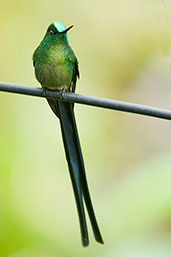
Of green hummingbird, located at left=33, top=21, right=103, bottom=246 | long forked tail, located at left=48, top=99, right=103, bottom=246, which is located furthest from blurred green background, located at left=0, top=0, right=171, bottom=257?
green hummingbird, located at left=33, top=21, right=103, bottom=246

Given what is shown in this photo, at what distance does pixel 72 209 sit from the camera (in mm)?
2551

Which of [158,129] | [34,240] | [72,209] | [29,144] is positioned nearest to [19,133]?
[29,144]

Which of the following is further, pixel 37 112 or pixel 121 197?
pixel 37 112

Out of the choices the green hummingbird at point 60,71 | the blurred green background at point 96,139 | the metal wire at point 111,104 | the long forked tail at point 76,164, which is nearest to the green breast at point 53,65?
the green hummingbird at point 60,71

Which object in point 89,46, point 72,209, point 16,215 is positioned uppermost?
point 89,46

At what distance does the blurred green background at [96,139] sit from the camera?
2.08 m

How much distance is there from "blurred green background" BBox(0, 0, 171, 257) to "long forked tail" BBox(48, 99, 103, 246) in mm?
330

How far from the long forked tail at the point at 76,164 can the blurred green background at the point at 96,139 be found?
0.33m

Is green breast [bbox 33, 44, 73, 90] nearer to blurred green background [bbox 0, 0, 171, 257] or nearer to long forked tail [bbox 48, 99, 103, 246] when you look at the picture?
long forked tail [bbox 48, 99, 103, 246]

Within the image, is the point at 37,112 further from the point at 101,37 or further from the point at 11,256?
the point at 11,256

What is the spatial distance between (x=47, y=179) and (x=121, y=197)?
65 centimetres

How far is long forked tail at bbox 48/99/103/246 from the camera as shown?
5.45 feet

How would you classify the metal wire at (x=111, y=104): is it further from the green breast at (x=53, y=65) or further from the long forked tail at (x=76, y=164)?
the green breast at (x=53, y=65)

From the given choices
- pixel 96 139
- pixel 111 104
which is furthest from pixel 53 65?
pixel 96 139
